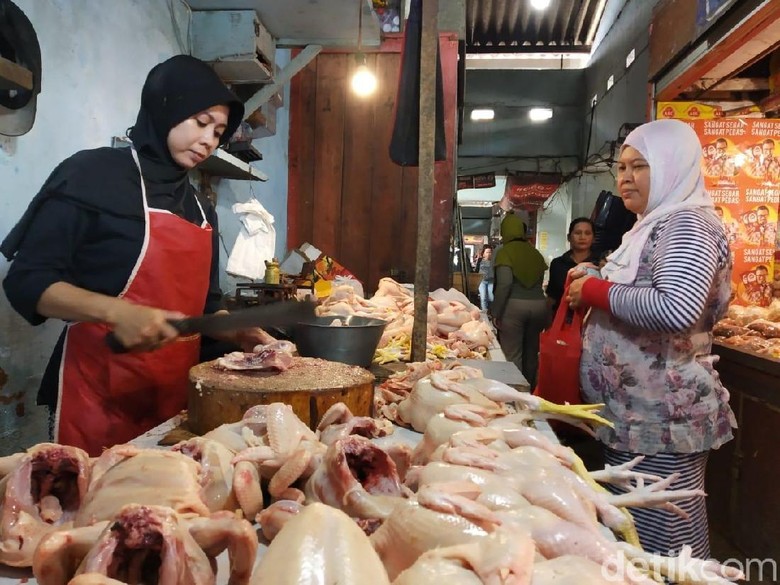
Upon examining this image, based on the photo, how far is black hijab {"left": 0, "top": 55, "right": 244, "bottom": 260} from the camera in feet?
6.93

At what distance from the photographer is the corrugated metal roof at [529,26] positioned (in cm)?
1160

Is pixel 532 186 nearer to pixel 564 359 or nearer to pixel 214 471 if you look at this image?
pixel 564 359

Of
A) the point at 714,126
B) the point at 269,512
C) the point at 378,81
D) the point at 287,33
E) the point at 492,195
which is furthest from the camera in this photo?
the point at 492,195

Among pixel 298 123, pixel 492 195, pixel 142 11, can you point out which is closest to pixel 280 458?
pixel 142 11

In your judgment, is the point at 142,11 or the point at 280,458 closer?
the point at 280,458

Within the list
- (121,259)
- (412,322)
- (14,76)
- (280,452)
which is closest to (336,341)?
(121,259)

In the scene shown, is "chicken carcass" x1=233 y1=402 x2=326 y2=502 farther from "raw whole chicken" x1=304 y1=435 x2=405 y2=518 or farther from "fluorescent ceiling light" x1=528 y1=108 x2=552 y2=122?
"fluorescent ceiling light" x1=528 y1=108 x2=552 y2=122

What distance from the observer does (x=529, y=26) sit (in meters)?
12.6

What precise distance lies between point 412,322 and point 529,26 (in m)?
11.0

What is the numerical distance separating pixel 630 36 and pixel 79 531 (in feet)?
37.0

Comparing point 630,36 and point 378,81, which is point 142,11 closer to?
point 378,81

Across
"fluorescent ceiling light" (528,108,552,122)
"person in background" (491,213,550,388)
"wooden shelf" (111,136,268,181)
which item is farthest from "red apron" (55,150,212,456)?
"fluorescent ceiling light" (528,108,552,122)

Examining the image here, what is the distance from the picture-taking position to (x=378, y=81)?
6.68 metres

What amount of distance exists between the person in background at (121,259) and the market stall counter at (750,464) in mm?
3512
